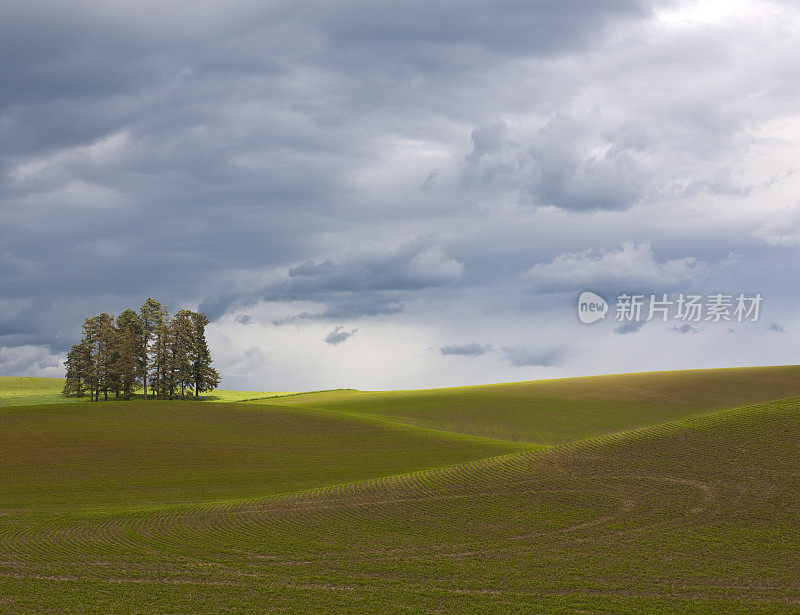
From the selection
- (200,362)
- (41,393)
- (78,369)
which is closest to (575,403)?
(200,362)

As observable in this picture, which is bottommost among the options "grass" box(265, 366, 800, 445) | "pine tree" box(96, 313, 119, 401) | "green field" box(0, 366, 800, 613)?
"green field" box(0, 366, 800, 613)

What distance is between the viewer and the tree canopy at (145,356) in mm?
88062

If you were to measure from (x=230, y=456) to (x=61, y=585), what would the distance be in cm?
2874

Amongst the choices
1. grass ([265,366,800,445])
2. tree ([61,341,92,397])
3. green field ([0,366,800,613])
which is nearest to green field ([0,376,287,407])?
tree ([61,341,92,397])

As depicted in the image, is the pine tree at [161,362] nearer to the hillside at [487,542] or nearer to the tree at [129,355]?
the tree at [129,355]

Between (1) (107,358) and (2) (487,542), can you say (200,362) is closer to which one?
(1) (107,358)

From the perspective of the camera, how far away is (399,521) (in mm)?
28422

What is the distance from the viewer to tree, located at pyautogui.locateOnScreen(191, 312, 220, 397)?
301ft

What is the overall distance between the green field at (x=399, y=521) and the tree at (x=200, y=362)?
3473 cm

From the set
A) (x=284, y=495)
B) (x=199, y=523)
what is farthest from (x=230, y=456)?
(x=199, y=523)

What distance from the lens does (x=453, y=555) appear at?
77.5 feet

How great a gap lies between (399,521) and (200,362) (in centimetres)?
6905

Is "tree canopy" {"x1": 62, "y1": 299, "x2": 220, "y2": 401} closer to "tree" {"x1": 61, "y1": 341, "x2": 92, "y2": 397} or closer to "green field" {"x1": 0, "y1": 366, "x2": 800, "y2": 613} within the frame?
"tree" {"x1": 61, "y1": 341, "x2": 92, "y2": 397}

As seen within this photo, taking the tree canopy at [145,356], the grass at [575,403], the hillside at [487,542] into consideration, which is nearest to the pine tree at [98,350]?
the tree canopy at [145,356]
